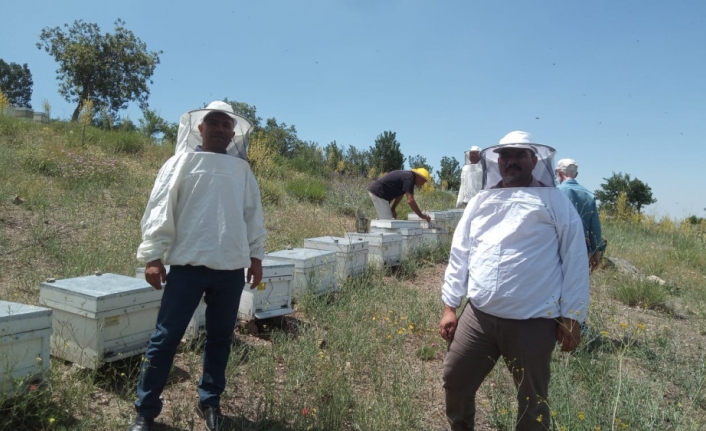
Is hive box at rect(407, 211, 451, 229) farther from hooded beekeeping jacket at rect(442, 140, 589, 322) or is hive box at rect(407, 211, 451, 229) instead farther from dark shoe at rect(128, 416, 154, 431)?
dark shoe at rect(128, 416, 154, 431)

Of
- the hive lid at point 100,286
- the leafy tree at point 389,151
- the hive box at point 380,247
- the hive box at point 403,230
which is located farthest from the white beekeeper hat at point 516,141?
the leafy tree at point 389,151

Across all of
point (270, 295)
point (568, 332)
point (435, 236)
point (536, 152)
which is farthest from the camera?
point (435, 236)

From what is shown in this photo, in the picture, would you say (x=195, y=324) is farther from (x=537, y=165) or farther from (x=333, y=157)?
(x=333, y=157)

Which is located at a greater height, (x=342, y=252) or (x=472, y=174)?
(x=472, y=174)

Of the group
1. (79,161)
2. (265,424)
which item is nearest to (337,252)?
(265,424)

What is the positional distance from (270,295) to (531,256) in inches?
95.2

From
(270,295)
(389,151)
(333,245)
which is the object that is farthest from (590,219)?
(389,151)

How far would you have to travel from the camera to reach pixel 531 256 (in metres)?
2.31

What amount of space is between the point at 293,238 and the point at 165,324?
16.4 ft

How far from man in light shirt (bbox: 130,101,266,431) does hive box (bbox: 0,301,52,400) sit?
1.79 feet

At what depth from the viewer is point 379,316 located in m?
4.50

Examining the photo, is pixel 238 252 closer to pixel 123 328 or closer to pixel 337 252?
pixel 123 328

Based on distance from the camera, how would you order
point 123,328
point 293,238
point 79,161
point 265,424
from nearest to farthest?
point 265,424, point 123,328, point 293,238, point 79,161

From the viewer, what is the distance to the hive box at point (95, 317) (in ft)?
9.27
